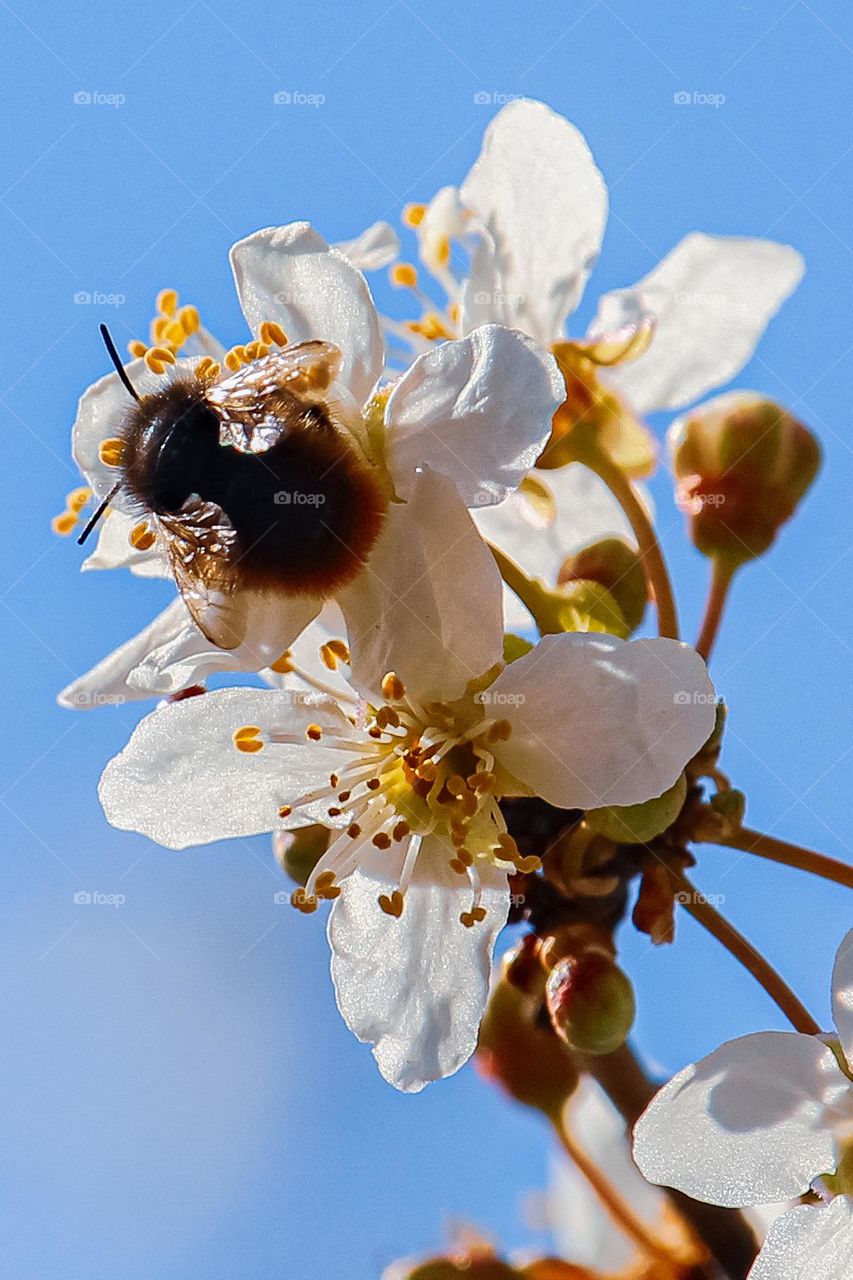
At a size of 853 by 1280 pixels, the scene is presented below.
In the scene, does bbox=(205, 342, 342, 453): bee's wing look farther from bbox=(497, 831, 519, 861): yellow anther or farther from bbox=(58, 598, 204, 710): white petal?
bbox=(497, 831, 519, 861): yellow anther

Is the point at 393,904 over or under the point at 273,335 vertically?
under

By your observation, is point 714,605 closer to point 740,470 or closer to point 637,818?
point 740,470

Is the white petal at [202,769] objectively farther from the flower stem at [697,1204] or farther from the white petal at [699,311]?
the white petal at [699,311]

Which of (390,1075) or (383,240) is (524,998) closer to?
(390,1075)

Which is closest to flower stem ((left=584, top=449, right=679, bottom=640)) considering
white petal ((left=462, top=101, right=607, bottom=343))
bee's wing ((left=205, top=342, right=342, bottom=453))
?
white petal ((left=462, top=101, right=607, bottom=343))

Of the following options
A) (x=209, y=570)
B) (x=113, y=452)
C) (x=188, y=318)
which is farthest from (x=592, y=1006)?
(x=188, y=318)

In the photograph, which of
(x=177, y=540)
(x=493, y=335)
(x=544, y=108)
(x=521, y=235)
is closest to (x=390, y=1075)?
(x=177, y=540)

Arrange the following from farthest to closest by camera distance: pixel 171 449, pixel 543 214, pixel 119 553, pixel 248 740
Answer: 1. pixel 543 214
2. pixel 119 553
3. pixel 248 740
4. pixel 171 449
